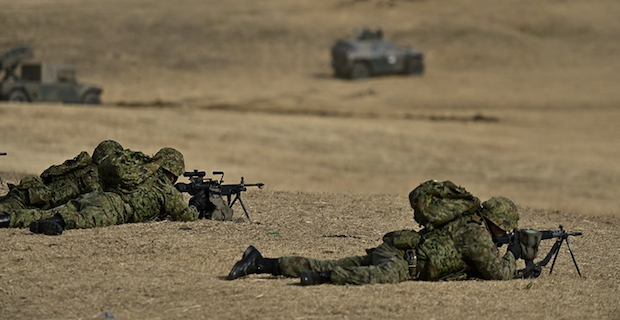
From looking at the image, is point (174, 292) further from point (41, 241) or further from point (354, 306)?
point (41, 241)

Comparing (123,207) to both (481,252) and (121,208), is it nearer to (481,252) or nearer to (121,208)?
(121,208)

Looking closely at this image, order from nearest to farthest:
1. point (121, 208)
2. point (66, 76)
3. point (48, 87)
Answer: point (121, 208) < point (48, 87) < point (66, 76)

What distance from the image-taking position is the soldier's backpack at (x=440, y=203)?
8.28 metres

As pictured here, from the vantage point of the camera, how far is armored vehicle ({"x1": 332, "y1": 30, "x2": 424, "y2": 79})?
4072 centimetres

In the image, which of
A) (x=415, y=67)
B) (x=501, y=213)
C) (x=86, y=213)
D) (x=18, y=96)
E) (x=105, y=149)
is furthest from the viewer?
(x=415, y=67)

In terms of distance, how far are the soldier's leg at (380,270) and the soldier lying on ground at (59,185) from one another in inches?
151

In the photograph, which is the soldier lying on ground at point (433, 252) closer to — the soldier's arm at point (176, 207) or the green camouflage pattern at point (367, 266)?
the green camouflage pattern at point (367, 266)

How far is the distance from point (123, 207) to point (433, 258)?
12.5ft

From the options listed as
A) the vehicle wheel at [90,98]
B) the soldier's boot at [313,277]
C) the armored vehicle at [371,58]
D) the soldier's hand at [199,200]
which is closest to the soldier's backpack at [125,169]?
the soldier's hand at [199,200]

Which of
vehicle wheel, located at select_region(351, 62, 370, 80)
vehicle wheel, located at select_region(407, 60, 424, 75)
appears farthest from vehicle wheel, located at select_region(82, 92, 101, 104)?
vehicle wheel, located at select_region(407, 60, 424, 75)

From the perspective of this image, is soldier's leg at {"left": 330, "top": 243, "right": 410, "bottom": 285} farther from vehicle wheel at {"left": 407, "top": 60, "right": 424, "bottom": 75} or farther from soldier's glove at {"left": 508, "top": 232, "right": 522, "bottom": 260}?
vehicle wheel at {"left": 407, "top": 60, "right": 424, "bottom": 75}

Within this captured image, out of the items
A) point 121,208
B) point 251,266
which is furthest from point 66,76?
point 251,266

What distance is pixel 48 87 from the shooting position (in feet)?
101

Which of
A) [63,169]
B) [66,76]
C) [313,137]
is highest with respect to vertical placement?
[63,169]
